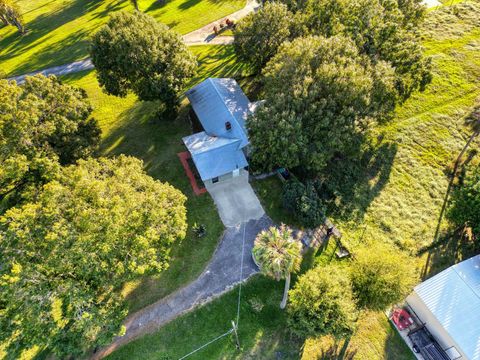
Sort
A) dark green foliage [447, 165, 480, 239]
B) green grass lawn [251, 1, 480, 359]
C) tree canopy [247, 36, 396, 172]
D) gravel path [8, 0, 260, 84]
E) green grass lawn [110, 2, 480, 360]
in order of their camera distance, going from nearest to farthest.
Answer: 1. green grass lawn [110, 2, 480, 360]
2. green grass lawn [251, 1, 480, 359]
3. dark green foliage [447, 165, 480, 239]
4. tree canopy [247, 36, 396, 172]
5. gravel path [8, 0, 260, 84]

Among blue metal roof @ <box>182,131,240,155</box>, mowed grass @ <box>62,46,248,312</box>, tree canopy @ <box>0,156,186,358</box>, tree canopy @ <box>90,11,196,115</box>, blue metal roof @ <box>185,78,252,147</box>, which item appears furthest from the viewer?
blue metal roof @ <box>185,78,252,147</box>

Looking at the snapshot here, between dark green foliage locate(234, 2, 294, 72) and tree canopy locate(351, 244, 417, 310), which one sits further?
dark green foliage locate(234, 2, 294, 72)

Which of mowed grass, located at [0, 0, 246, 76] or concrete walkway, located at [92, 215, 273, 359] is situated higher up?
mowed grass, located at [0, 0, 246, 76]

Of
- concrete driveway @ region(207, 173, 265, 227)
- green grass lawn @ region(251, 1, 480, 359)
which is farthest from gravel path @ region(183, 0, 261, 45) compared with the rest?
green grass lawn @ region(251, 1, 480, 359)

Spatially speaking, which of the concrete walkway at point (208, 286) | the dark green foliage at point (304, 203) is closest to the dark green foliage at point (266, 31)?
the dark green foliage at point (304, 203)

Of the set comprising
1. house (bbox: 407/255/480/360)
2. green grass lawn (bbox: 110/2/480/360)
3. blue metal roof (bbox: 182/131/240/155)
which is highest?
blue metal roof (bbox: 182/131/240/155)

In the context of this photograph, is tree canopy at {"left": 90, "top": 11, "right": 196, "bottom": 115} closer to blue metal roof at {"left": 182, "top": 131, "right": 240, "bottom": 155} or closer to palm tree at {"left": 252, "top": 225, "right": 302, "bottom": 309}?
blue metal roof at {"left": 182, "top": 131, "right": 240, "bottom": 155}

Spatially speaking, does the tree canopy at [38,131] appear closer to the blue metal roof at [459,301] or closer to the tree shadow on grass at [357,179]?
the tree shadow on grass at [357,179]
